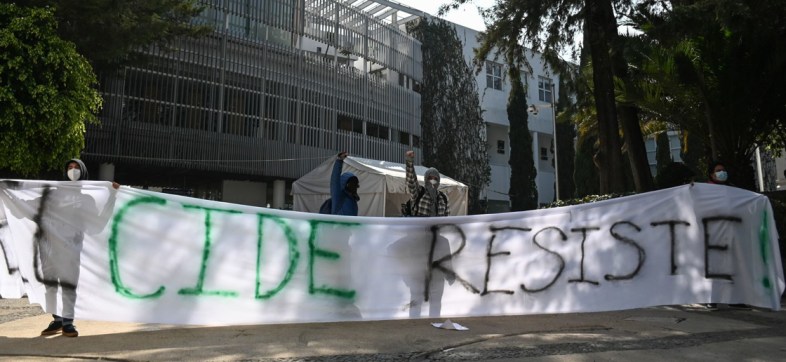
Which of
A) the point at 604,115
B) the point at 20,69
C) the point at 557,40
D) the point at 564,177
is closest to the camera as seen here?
the point at 20,69

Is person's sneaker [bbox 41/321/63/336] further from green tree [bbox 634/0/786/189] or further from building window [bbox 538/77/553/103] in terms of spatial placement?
building window [bbox 538/77/553/103]

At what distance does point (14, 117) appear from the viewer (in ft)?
36.6

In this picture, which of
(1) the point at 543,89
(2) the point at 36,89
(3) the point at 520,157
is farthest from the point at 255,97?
(1) the point at 543,89

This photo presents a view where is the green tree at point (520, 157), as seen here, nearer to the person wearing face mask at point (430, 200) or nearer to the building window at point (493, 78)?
the building window at point (493, 78)

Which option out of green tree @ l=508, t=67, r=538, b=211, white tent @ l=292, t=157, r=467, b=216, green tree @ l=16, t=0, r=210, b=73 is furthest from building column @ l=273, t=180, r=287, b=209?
green tree @ l=508, t=67, r=538, b=211

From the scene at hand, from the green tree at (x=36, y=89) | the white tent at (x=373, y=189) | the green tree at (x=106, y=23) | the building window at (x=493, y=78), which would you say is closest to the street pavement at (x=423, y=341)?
the green tree at (x=36, y=89)

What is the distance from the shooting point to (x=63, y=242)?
186 inches

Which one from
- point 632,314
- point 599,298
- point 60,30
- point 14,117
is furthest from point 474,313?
point 60,30

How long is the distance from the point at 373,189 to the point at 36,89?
23.6ft

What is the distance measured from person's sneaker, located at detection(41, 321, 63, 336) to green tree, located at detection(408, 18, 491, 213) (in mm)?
26746

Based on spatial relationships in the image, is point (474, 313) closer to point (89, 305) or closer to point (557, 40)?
point (89, 305)

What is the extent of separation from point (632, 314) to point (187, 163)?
60.3 ft

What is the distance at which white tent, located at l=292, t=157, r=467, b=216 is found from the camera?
12.6 meters

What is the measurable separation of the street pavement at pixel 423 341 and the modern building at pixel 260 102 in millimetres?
15115
